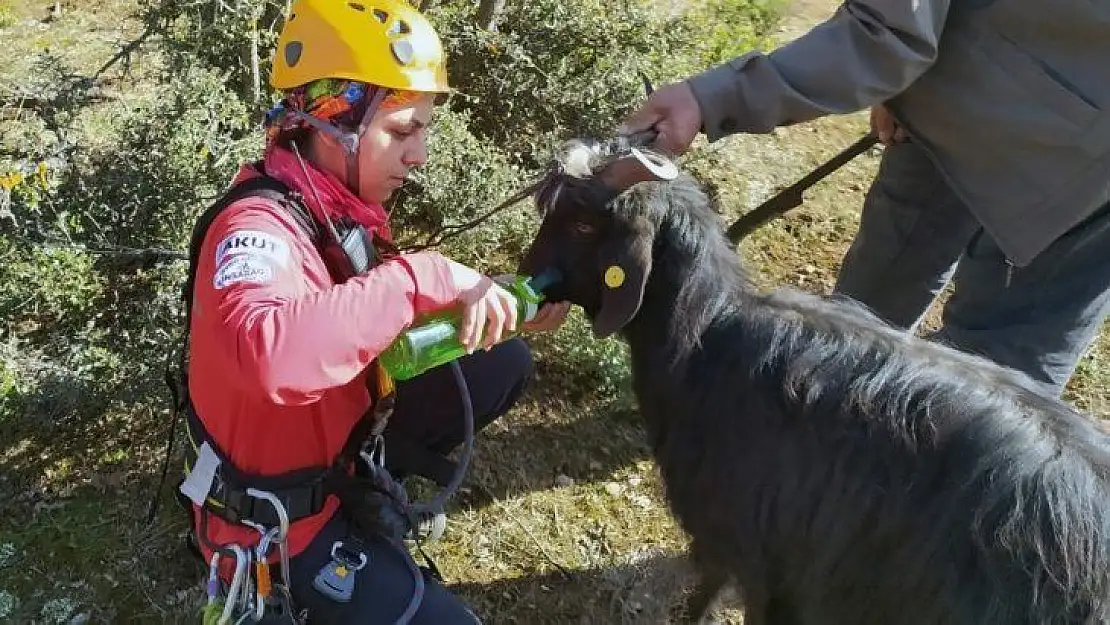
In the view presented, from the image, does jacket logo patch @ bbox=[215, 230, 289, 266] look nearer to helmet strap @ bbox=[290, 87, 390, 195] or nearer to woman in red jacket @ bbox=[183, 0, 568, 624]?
woman in red jacket @ bbox=[183, 0, 568, 624]

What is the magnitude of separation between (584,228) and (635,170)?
0.25 meters

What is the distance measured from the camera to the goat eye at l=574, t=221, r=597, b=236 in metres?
2.83

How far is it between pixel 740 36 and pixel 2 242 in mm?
5309

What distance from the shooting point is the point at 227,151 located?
4.32 meters

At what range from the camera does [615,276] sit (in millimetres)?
2785

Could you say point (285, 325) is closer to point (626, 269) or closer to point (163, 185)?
point (626, 269)

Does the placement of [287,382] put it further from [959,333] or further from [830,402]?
[959,333]

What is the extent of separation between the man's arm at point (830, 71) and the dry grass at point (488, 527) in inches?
85.0

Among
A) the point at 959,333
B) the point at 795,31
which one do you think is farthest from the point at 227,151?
the point at 795,31

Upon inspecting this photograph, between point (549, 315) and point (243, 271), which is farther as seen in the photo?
point (549, 315)

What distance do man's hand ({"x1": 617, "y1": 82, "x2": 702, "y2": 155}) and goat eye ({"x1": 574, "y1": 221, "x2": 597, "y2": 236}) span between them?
0.34 meters

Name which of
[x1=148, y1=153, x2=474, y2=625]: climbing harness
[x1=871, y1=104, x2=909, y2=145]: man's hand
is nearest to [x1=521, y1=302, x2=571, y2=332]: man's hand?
[x1=148, y1=153, x2=474, y2=625]: climbing harness

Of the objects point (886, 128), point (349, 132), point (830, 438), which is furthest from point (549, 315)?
point (886, 128)

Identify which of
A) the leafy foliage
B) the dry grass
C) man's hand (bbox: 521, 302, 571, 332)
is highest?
man's hand (bbox: 521, 302, 571, 332)
